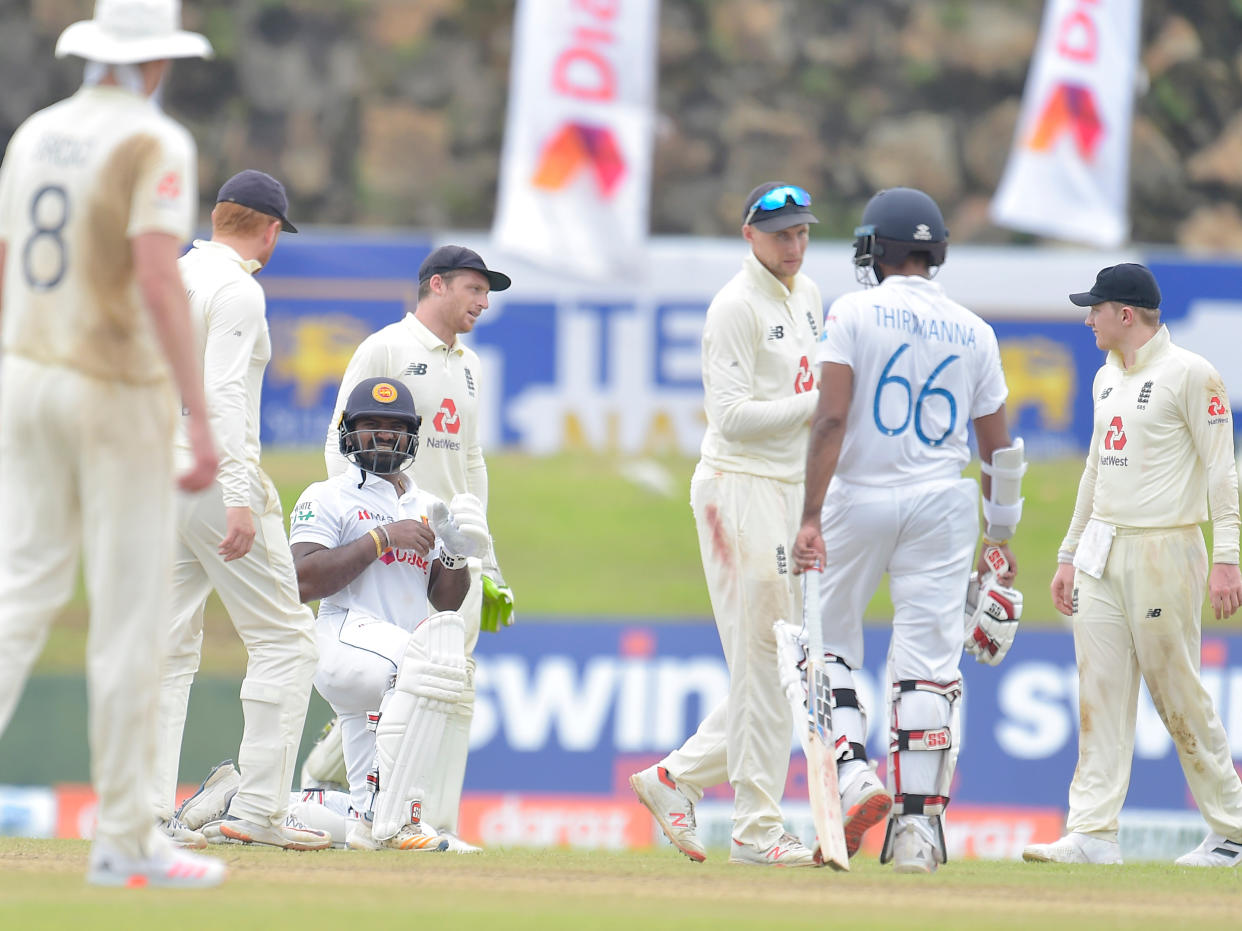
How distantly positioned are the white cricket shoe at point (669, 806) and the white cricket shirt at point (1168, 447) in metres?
2.08

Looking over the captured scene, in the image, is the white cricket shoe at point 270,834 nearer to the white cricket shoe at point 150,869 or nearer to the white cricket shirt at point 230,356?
the white cricket shirt at point 230,356

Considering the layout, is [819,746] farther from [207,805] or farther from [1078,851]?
[207,805]

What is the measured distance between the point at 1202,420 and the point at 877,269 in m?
1.67

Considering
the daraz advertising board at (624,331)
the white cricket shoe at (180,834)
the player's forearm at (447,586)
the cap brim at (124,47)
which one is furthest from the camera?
the daraz advertising board at (624,331)

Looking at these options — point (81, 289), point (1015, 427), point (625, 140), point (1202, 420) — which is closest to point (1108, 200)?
point (1015, 427)

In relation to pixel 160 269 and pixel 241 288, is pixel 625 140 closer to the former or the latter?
pixel 241 288

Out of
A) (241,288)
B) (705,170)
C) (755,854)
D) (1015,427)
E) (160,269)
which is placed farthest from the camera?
(705,170)

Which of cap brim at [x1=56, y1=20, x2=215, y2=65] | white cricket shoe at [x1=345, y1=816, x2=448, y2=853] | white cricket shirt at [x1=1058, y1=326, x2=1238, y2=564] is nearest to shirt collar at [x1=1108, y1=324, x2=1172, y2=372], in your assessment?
white cricket shirt at [x1=1058, y1=326, x2=1238, y2=564]

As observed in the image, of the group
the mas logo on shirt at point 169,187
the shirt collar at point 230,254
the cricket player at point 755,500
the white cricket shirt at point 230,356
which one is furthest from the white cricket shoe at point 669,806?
the mas logo on shirt at point 169,187

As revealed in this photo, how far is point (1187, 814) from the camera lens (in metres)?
11.1

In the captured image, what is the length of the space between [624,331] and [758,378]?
10650 millimetres

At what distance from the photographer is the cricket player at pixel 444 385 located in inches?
299

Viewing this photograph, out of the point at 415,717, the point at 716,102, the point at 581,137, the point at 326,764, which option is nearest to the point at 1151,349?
the point at 415,717

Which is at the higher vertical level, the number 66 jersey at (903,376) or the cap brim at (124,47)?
the cap brim at (124,47)
